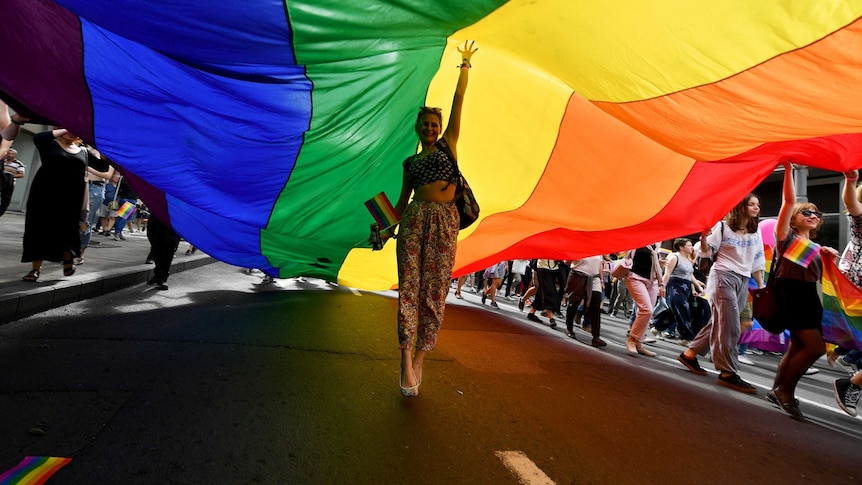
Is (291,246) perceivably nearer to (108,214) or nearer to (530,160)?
(530,160)

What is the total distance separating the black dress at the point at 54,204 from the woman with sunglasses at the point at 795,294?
22.2ft

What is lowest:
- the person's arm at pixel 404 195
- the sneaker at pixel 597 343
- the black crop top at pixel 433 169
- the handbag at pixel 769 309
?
the sneaker at pixel 597 343

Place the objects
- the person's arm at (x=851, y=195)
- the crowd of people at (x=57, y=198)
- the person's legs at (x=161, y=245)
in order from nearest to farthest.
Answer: the person's arm at (x=851, y=195)
the crowd of people at (x=57, y=198)
the person's legs at (x=161, y=245)

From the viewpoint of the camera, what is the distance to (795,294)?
3.67 m

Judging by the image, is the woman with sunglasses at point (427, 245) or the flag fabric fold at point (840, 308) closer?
the woman with sunglasses at point (427, 245)

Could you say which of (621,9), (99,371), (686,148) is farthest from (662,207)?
(99,371)

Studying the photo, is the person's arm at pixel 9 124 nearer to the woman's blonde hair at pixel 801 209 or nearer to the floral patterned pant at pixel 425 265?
the floral patterned pant at pixel 425 265

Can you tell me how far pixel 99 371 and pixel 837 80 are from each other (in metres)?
4.47

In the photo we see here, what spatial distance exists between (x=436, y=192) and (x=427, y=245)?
0.35m

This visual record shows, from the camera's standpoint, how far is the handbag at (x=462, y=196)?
2.92 m

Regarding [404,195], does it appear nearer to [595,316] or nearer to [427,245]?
[427,245]

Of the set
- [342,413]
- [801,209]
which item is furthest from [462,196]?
[801,209]

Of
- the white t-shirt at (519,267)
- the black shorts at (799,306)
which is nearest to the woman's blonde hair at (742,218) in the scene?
the black shorts at (799,306)

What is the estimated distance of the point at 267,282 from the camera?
824cm
